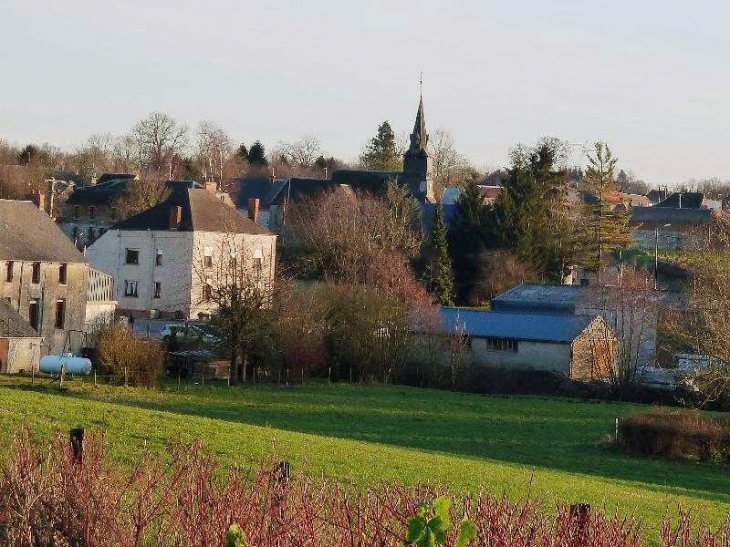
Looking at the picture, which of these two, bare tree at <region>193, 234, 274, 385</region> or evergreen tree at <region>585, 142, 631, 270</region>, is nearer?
bare tree at <region>193, 234, 274, 385</region>

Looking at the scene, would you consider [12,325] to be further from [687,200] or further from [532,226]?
[687,200]

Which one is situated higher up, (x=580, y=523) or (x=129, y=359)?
(x=580, y=523)

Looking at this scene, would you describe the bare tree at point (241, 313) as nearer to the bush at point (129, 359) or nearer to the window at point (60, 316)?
the bush at point (129, 359)

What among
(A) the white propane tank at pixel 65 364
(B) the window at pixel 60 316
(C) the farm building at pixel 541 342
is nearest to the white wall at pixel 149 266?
(B) the window at pixel 60 316

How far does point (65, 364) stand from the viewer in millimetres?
40594

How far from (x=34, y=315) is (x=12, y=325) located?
4.40m

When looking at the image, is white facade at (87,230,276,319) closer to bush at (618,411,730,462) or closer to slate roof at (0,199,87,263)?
slate roof at (0,199,87,263)

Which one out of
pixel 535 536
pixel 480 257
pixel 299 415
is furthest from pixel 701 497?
pixel 480 257

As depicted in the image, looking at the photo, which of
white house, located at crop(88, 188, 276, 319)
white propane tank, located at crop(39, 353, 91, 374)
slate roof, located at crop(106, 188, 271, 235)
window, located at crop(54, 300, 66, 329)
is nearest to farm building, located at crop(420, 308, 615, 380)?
white house, located at crop(88, 188, 276, 319)

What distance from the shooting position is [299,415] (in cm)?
3591

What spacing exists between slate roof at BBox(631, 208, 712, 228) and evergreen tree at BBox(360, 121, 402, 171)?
87.3ft

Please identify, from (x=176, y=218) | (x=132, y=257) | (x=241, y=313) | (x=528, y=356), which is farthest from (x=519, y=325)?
(x=132, y=257)

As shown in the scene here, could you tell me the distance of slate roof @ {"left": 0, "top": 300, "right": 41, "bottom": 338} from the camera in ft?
136

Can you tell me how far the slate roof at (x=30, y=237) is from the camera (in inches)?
1801
